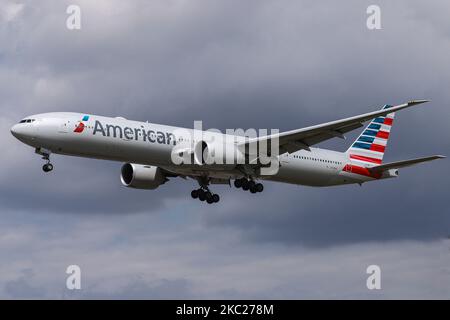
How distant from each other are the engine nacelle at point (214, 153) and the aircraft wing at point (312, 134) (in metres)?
1.01

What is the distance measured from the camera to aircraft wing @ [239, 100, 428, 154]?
161ft

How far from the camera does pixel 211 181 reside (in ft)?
190

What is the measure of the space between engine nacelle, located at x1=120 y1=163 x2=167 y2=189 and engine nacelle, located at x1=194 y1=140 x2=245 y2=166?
720cm

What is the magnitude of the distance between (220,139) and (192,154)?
8.18 ft

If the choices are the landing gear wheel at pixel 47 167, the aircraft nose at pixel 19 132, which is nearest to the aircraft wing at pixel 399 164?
the landing gear wheel at pixel 47 167

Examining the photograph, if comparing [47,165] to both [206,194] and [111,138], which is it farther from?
[206,194]

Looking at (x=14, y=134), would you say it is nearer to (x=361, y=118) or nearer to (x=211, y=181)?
(x=211, y=181)

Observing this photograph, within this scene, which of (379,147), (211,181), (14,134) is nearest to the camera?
(14,134)

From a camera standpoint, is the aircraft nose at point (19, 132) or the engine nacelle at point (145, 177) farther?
the engine nacelle at point (145, 177)

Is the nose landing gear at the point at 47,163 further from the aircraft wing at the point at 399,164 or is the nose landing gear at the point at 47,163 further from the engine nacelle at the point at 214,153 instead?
A: the aircraft wing at the point at 399,164

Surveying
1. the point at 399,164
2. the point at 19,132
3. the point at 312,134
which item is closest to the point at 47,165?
the point at 19,132

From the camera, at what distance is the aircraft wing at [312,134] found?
49141 millimetres

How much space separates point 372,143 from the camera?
63375 mm
